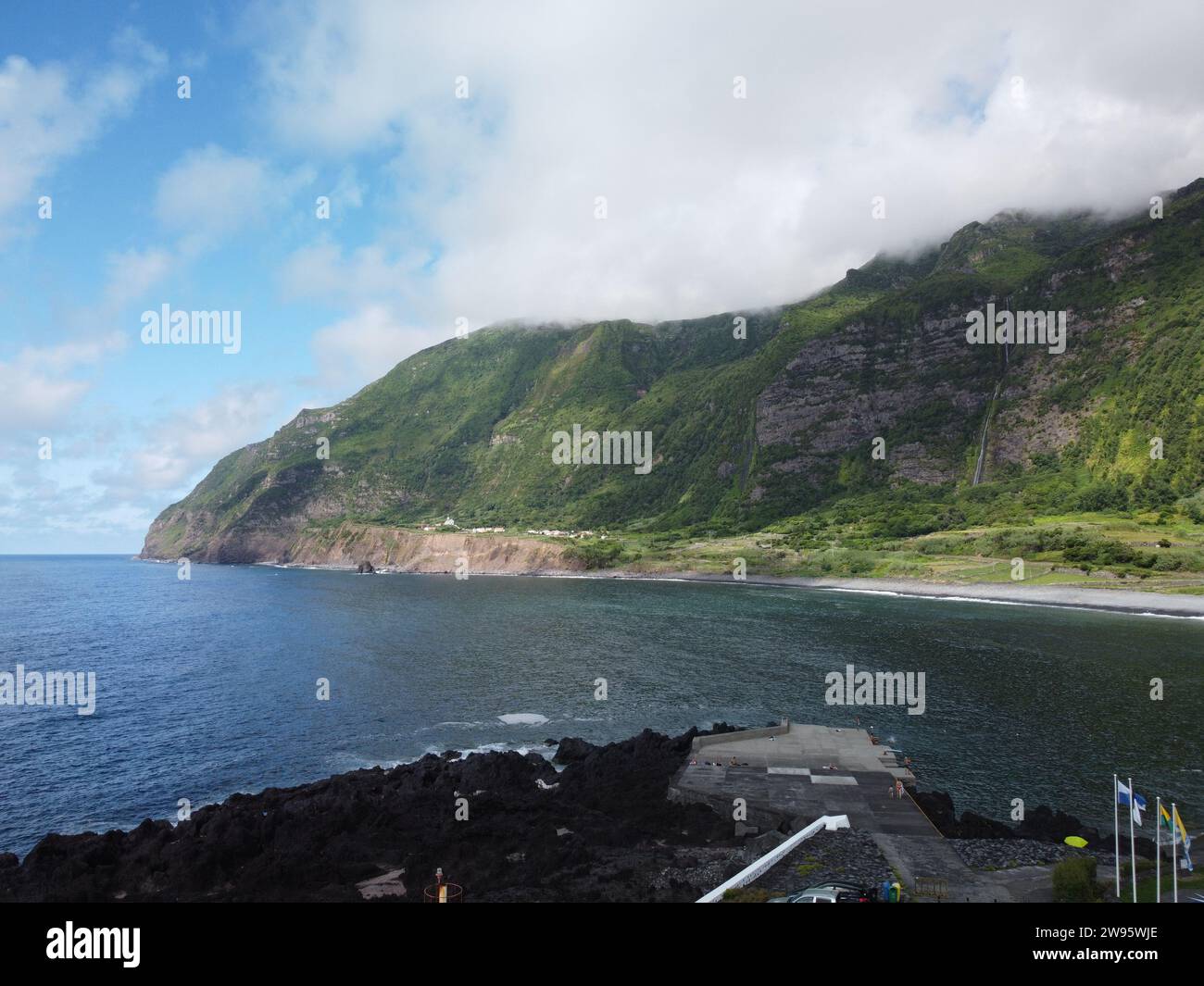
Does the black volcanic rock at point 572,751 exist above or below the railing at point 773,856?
below

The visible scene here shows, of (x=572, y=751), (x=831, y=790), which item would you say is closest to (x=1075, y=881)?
(x=831, y=790)

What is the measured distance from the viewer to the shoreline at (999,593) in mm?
99125

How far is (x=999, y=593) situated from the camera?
390ft

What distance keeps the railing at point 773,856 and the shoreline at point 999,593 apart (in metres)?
93.6

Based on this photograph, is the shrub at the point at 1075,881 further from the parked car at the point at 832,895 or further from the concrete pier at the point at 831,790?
the parked car at the point at 832,895

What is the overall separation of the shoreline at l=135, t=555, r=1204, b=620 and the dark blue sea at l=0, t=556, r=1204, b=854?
5176 millimetres

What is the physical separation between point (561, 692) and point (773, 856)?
3820 cm

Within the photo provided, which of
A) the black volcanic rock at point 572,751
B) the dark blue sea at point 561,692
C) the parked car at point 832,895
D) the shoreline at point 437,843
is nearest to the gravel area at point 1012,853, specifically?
the shoreline at point 437,843

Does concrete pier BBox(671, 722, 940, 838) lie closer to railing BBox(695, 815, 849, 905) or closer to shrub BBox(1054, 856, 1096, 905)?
railing BBox(695, 815, 849, 905)

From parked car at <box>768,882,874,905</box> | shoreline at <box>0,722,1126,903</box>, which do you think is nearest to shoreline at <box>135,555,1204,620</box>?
shoreline at <box>0,722,1126,903</box>

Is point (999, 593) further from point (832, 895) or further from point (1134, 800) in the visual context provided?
point (832, 895)
